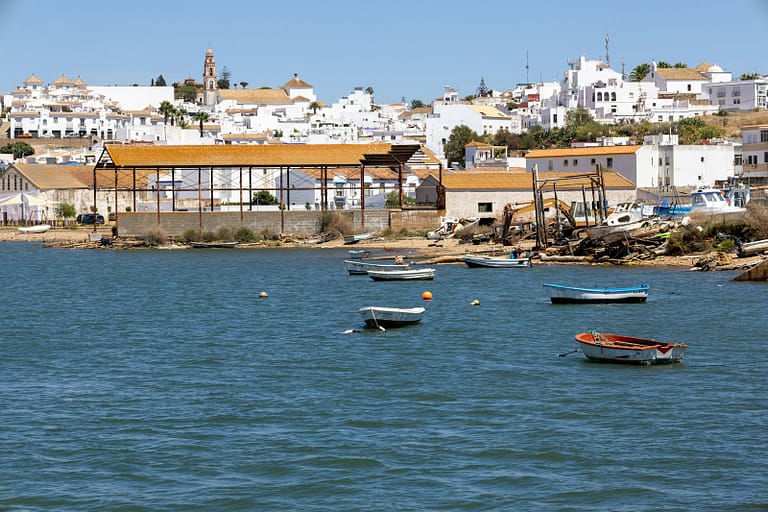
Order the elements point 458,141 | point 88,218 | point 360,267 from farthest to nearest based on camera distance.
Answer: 1. point 458,141
2. point 88,218
3. point 360,267

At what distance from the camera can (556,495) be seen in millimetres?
17375

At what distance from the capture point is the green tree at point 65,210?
92.4 metres

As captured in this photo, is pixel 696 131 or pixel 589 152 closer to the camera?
pixel 589 152

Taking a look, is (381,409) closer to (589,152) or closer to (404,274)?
(404,274)

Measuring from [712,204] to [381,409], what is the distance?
133ft

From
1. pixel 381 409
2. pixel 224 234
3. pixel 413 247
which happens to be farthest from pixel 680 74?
pixel 381 409

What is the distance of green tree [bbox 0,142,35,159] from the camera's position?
137125mm

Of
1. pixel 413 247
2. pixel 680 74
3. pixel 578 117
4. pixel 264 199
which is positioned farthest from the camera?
pixel 680 74

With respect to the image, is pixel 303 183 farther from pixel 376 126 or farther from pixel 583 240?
pixel 376 126

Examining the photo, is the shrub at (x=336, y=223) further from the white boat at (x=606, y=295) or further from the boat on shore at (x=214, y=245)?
the white boat at (x=606, y=295)

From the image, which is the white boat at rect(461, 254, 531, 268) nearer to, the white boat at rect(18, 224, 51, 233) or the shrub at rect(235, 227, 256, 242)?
the shrub at rect(235, 227, 256, 242)

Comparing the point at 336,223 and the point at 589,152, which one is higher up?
the point at 589,152

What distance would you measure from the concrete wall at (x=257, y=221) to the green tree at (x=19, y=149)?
71.7 meters

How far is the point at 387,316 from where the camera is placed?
33.7 m
